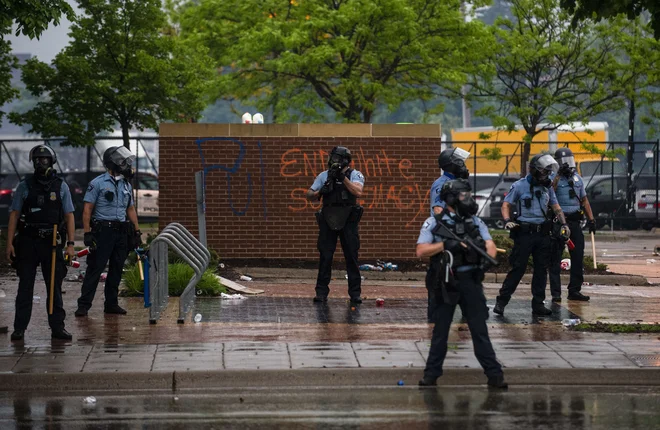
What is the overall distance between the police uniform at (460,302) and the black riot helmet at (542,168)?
3.53m

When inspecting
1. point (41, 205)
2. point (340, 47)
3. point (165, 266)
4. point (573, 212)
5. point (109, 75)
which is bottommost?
point (165, 266)

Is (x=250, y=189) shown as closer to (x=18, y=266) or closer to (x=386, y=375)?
(x=18, y=266)

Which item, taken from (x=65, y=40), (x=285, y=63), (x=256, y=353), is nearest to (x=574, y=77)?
(x=285, y=63)

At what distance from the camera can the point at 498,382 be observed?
29.4ft

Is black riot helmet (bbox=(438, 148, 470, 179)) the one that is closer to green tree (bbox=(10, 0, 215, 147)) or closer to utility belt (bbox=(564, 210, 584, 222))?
utility belt (bbox=(564, 210, 584, 222))

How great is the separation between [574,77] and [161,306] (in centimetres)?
1808

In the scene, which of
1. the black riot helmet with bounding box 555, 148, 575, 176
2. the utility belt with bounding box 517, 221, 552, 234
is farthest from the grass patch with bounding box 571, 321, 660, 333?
the black riot helmet with bounding box 555, 148, 575, 176

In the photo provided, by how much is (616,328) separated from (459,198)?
345 cm

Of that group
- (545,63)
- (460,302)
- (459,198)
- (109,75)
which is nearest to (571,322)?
(460,302)

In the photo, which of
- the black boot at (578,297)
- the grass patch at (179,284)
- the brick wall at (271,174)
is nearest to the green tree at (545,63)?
the brick wall at (271,174)

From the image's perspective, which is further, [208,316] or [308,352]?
[208,316]

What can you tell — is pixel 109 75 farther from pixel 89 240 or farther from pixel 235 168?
pixel 89 240

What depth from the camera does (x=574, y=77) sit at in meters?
27.8

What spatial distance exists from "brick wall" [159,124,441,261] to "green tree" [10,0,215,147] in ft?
20.2
